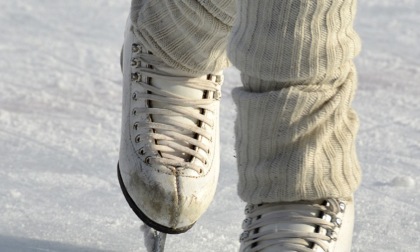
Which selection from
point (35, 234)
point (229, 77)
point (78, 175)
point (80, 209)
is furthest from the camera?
point (229, 77)

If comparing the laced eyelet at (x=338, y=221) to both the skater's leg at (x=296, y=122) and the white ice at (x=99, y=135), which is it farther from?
the white ice at (x=99, y=135)

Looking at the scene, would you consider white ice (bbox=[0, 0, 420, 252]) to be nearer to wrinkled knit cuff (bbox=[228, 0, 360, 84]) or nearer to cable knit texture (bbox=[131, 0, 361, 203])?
cable knit texture (bbox=[131, 0, 361, 203])

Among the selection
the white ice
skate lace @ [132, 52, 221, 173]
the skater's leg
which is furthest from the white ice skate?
the skater's leg

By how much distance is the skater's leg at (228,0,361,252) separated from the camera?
123cm

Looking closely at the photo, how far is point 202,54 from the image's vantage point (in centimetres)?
162

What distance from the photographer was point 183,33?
1597 millimetres

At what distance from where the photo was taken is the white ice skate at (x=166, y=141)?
155 centimetres

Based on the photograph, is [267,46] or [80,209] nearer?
[267,46]

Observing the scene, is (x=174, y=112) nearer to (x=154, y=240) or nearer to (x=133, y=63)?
(x=133, y=63)

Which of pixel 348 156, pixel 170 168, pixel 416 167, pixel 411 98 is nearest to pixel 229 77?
pixel 411 98

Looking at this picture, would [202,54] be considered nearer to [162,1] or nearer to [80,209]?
[162,1]

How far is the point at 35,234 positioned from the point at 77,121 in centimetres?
70

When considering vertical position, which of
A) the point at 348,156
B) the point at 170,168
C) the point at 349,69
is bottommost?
the point at 170,168

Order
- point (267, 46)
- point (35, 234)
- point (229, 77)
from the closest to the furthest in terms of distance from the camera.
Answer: point (267, 46) < point (35, 234) < point (229, 77)
